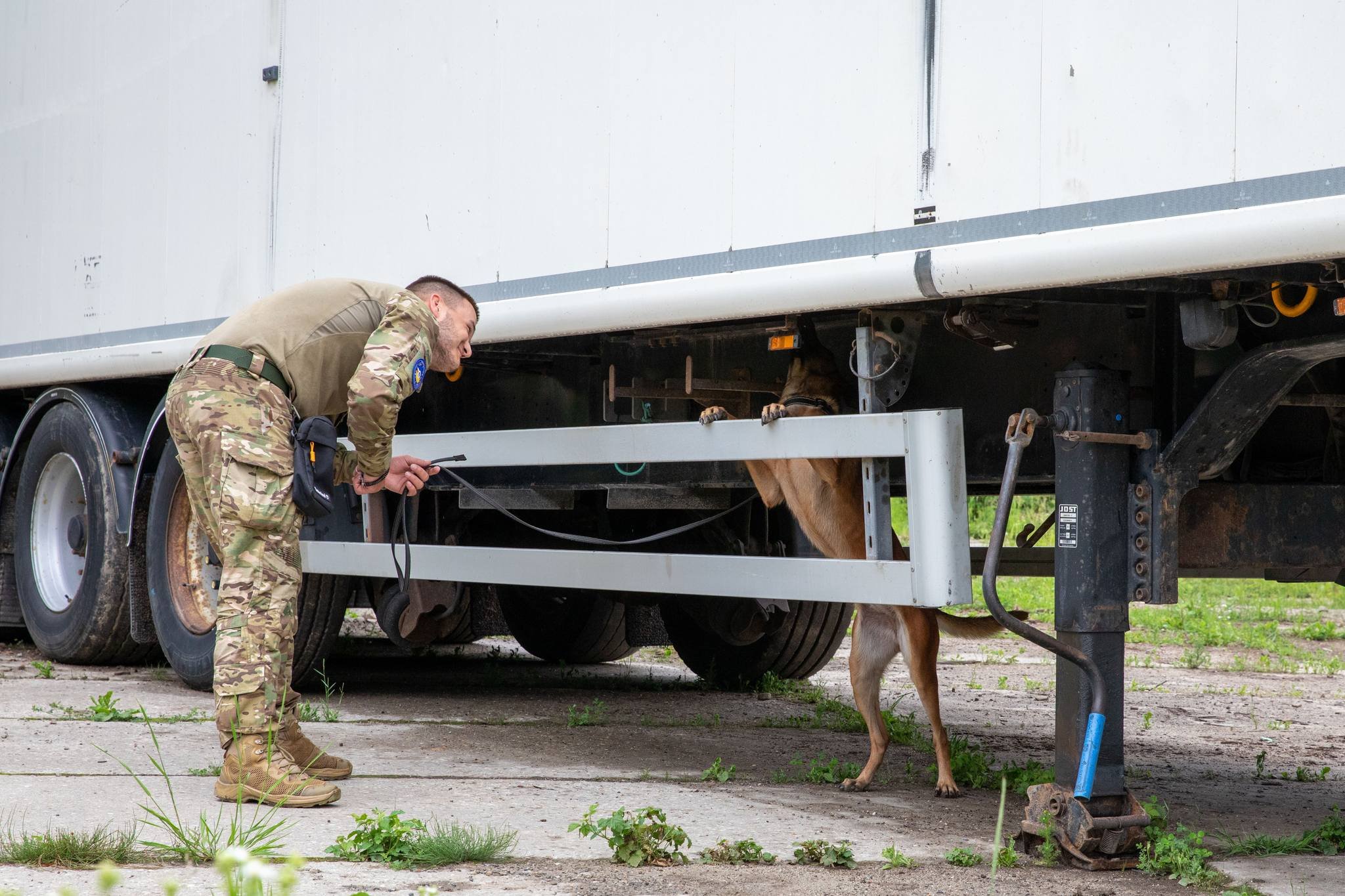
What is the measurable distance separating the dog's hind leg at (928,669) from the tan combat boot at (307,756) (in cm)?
182

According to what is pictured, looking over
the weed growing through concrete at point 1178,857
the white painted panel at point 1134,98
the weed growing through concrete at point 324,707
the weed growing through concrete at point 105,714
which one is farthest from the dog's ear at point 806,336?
the weed growing through concrete at point 105,714

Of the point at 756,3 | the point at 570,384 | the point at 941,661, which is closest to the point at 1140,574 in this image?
the point at 756,3

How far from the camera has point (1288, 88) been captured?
2875 mm

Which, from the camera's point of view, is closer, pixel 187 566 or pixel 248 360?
pixel 248 360

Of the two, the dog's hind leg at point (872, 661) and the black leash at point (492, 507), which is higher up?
the black leash at point (492, 507)

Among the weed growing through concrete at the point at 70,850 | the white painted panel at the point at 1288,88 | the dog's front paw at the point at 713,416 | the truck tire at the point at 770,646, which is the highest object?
the white painted panel at the point at 1288,88

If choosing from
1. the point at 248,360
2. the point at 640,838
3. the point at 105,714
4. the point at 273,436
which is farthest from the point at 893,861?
the point at 105,714

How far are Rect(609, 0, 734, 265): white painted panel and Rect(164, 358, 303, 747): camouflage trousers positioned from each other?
1.16 m

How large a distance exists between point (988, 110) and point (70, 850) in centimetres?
270

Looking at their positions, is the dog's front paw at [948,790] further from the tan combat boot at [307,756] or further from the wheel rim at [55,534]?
the wheel rim at [55,534]

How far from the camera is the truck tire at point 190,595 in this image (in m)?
6.28

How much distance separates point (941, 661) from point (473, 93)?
5529 mm

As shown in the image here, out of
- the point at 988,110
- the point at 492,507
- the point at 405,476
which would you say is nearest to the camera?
the point at 988,110

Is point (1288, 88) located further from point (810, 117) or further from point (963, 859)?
point (963, 859)
